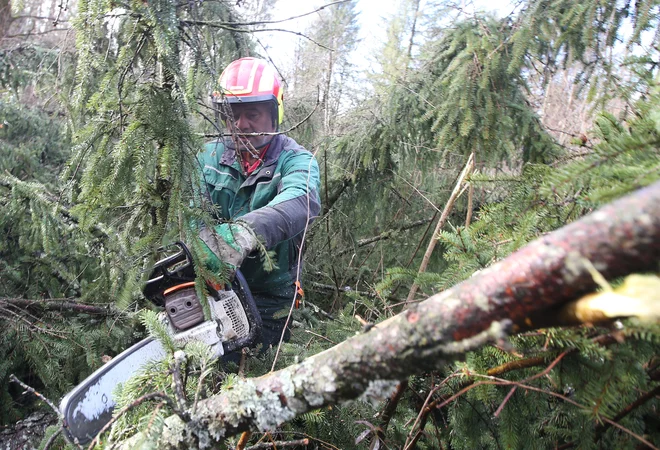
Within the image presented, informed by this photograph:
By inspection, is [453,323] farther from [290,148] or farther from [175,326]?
[290,148]

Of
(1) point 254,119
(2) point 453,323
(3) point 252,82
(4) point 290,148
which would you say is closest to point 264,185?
(4) point 290,148

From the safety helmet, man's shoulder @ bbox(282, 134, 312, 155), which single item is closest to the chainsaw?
man's shoulder @ bbox(282, 134, 312, 155)

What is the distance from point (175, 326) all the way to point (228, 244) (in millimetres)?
469

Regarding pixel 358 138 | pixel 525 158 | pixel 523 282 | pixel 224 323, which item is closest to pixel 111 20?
pixel 224 323

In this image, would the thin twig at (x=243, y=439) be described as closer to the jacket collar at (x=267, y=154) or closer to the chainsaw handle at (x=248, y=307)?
the chainsaw handle at (x=248, y=307)

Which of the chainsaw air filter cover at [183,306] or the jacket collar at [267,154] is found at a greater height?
the jacket collar at [267,154]

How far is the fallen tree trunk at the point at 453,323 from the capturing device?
596 mm

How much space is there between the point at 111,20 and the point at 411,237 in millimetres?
3659

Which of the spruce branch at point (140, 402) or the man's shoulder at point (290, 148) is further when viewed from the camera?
the man's shoulder at point (290, 148)

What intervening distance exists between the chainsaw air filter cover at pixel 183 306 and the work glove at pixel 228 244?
0.19 m

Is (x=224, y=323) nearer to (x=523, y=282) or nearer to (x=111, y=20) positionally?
(x=111, y=20)

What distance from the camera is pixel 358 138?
400 cm

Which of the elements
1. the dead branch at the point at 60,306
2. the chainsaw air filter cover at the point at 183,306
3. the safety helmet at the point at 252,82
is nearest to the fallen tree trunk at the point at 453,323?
the chainsaw air filter cover at the point at 183,306

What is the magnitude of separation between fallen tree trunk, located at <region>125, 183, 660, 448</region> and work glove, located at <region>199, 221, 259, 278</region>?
2.56 ft
